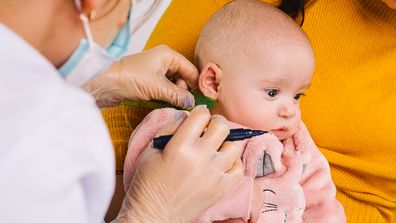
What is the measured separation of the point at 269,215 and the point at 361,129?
1.45ft

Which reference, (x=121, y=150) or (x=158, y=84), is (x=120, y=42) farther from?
(x=121, y=150)

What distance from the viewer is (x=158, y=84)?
126 cm

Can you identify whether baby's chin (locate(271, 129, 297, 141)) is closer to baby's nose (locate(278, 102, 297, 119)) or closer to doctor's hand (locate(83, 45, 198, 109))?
baby's nose (locate(278, 102, 297, 119))

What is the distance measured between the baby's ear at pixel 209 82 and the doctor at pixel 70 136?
0.65ft

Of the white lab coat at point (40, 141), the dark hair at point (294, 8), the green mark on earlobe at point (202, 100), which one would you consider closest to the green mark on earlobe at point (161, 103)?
the green mark on earlobe at point (202, 100)

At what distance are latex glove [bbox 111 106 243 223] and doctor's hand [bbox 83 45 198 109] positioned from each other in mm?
168

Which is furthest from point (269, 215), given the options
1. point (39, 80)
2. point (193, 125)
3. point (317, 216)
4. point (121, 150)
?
point (39, 80)

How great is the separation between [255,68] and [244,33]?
80 millimetres

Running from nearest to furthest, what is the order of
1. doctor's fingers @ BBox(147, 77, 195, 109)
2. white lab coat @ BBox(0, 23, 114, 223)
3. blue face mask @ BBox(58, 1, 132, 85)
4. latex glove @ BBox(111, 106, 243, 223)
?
white lab coat @ BBox(0, 23, 114, 223) → blue face mask @ BBox(58, 1, 132, 85) → latex glove @ BBox(111, 106, 243, 223) → doctor's fingers @ BBox(147, 77, 195, 109)

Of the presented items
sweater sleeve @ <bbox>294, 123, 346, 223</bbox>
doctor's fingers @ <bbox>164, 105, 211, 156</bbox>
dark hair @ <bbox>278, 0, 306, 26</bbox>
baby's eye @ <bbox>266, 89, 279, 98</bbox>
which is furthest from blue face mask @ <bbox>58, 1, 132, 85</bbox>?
dark hair @ <bbox>278, 0, 306, 26</bbox>

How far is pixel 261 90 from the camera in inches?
49.3

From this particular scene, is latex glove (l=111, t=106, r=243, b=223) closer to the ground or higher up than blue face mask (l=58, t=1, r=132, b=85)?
closer to the ground

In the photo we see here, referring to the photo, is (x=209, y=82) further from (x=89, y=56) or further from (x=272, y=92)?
(x=89, y=56)

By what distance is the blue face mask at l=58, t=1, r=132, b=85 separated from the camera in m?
0.83
